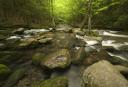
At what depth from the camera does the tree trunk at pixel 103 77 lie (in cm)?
417

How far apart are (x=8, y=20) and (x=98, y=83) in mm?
24951

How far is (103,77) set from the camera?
444 cm

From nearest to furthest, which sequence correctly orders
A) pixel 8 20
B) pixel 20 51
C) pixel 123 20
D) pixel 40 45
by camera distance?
pixel 20 51, pixel 40 45, pixel 123 20, pixel 8 20

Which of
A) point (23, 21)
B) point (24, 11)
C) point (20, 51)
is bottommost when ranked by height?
point (20, 51)

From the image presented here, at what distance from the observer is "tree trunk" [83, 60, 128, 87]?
13.7ft

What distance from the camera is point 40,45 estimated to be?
11.3m

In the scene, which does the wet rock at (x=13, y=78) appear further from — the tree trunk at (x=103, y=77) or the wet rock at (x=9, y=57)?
the tree trunk at (x=103, y=77)

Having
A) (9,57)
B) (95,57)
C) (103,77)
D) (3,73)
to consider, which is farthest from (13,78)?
(95,57)

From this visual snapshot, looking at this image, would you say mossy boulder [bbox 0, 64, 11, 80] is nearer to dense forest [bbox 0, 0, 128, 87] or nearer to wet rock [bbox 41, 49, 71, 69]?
dense forest [bbox 0, 0, 128, 87]

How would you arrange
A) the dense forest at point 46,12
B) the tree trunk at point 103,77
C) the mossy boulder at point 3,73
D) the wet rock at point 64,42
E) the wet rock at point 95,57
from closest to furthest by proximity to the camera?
the tree trunk at point 103,77 < the mossy boulder at point 3,73 < the wet rock at point 95,57 < the wet rock at point 64,42 < the dense forest at point 46,12

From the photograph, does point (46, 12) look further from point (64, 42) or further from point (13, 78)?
point (13, 78)

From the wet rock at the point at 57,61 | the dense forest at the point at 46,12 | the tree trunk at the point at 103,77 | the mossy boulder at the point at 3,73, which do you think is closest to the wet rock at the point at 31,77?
the wet rock at the point at 57,61

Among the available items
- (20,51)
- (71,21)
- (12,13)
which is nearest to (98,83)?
(20,51)

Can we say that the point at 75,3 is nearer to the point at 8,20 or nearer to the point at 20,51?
the point at 8,20
